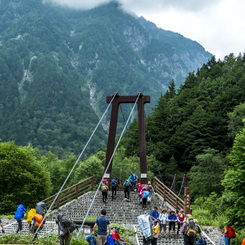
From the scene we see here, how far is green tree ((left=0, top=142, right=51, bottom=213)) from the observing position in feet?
94.8

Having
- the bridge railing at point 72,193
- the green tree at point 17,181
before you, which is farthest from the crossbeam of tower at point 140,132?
the green tree at point 17,181

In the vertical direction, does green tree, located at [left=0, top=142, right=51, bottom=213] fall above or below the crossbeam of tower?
below

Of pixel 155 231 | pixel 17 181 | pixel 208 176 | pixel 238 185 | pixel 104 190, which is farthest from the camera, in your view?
pixel 208 176

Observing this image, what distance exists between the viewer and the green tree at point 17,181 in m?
28.9

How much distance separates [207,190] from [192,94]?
87.0 ft

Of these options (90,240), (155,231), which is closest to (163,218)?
(155,231)

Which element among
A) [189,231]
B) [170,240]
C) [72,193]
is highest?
[72,193]

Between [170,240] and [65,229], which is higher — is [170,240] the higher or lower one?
the lower one

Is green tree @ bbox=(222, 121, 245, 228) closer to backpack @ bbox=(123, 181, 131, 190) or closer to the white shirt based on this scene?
the white shirt

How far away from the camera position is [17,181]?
2970 centimetres

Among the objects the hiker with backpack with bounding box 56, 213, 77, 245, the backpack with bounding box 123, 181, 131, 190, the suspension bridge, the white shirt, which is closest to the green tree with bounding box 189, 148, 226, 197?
the suspension bridge

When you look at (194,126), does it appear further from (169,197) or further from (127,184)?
(169,197)

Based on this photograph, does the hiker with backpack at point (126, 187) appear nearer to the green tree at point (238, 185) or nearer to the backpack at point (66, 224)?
the green tree at point (238, 185)

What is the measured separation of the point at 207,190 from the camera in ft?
103
